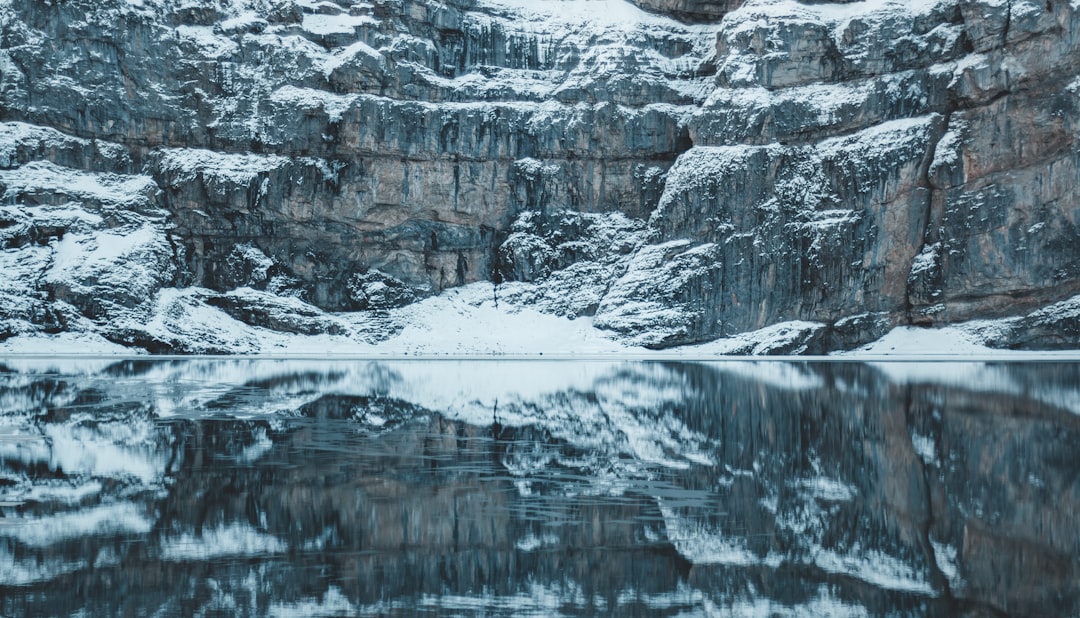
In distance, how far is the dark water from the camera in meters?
10.2

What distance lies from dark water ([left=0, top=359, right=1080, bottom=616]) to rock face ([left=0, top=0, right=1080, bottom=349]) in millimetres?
45185

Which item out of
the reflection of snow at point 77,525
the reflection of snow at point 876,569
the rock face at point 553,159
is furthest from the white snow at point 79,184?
the reflection of snow at point 876,569

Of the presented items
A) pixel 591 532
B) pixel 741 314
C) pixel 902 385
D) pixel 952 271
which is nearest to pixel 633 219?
pixel 741 314

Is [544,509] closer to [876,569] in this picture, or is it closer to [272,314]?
[876,569]

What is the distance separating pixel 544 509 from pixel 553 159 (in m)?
73.6

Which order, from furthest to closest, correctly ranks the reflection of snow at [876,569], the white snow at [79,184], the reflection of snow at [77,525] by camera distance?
the white snow at [79,184]
the reflection of snow at [77,525]
the reflection of snow at [876,569]

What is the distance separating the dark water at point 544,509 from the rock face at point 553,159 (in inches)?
1779

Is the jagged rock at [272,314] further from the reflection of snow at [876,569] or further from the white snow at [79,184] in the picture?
the reflection of snow at [876,569]

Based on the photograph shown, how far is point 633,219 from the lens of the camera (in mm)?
85312

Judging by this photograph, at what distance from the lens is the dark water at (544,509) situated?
10.2 metres

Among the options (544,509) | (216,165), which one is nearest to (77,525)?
(544,509)

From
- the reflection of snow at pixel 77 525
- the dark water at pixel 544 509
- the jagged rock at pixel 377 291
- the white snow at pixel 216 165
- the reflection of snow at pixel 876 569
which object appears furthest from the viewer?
the jagged rock at pixel 377 291

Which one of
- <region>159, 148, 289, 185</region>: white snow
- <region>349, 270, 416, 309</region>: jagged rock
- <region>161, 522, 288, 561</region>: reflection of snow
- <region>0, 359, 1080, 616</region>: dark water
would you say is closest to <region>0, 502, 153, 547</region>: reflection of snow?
<region>0, 359, 1080, 616</region>: dark water

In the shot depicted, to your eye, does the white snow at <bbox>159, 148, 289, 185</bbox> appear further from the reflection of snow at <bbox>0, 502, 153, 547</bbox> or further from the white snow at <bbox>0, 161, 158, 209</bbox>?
the reflection of snow at <bbox>0, 502, 153, 547</bbox>
